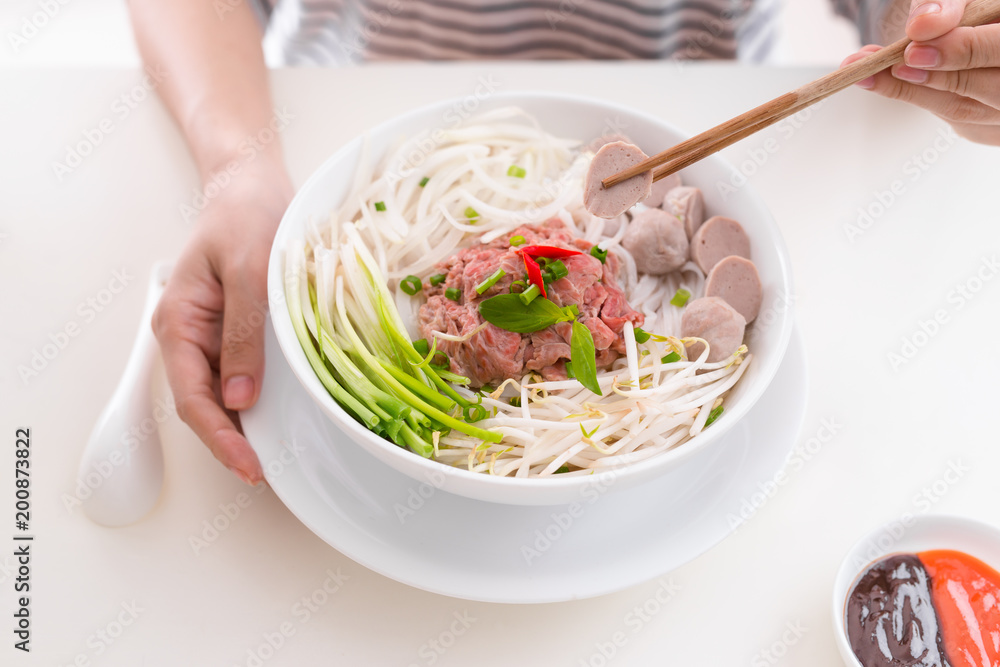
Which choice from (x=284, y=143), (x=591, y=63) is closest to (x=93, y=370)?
(x=284, y=143)

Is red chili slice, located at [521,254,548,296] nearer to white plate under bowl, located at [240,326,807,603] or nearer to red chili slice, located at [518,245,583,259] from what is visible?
red chili slice, located at [518,245,583,259]

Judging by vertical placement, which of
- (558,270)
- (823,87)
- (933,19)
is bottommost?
(558,270)

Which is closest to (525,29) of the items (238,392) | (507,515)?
(238,392)

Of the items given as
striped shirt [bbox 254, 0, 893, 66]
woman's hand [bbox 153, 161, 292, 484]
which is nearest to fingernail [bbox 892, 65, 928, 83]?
striped shirt [bbox 254, 0, 893, 66]

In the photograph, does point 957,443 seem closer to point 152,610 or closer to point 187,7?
point 152,610

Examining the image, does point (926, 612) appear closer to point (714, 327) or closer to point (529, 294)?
point (714, 327)

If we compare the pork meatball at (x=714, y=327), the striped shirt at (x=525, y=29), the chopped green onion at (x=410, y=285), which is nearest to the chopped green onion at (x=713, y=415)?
the pork meatball at (x=714, y=327)
